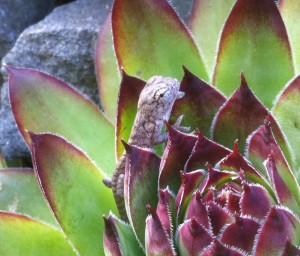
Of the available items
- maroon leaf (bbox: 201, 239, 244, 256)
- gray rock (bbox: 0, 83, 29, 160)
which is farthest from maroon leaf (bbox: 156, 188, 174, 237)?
gray rock (bbox: 0, 83, 29, 160)

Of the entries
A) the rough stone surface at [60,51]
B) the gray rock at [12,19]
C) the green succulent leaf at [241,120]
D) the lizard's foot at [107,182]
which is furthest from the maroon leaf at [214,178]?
the gray rock at [12,19]

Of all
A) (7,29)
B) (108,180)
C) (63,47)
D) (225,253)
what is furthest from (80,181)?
(7,29)

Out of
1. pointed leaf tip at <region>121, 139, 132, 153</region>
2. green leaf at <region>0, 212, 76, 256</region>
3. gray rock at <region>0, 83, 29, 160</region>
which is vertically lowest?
gray rock at <region>0, 83, 29, 160</region>

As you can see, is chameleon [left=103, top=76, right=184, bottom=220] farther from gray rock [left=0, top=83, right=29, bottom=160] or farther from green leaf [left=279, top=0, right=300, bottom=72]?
gray rock [left=0, top=83, right=29, bottom=160]

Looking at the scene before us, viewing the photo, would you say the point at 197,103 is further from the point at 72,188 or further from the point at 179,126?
the point at 72,188

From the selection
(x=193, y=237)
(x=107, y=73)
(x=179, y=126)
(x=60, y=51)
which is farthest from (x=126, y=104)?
(x=60, y=51)

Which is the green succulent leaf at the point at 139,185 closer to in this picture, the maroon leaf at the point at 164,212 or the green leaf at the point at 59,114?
the maroon leaf at the point at 164,212
